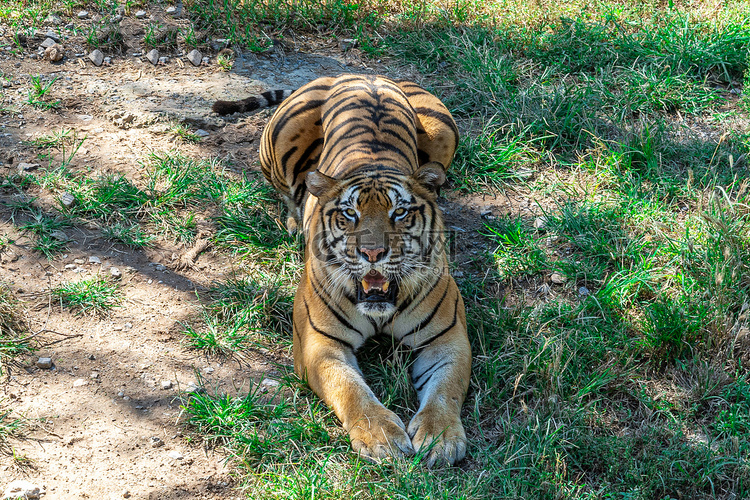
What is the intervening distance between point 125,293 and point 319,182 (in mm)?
1444

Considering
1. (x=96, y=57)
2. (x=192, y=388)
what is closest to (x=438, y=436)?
(x=192, y=388)

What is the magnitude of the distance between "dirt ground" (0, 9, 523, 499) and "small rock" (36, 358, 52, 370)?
33 mm

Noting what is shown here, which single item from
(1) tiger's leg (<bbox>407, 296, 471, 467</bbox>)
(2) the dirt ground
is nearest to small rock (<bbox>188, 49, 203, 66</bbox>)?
(2) the dirt ground

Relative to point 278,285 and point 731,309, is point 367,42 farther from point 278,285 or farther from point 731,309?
point 731,309

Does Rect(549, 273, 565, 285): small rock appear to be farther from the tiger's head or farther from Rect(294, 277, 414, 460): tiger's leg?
Rect(294, 277, 414, 460): tiger's leg

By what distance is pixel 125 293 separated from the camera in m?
4.21

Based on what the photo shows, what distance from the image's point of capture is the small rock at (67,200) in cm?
470

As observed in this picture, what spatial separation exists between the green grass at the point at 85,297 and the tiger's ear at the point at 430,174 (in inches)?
74.4

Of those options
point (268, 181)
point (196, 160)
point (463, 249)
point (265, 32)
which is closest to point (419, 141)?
point (463, 249)

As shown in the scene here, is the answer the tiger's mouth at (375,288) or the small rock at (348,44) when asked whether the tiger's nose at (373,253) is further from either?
the small rock at (348,44)

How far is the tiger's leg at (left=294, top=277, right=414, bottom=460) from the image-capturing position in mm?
3156

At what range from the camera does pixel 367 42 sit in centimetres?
660

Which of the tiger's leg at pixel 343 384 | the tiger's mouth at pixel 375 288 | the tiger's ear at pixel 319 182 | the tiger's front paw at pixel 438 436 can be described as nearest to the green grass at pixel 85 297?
the tiger's leg at pixel 343 384

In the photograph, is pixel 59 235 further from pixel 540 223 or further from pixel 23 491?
pixel 540 223
